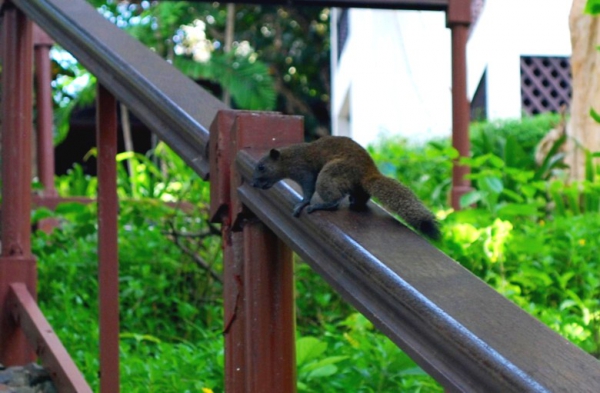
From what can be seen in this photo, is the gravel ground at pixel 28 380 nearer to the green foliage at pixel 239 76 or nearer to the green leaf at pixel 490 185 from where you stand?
the green leaf at pixel 490 185

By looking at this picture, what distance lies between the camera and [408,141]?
41.4 ft

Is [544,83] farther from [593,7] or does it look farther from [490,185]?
[593,7]

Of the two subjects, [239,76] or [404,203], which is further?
[239,76]

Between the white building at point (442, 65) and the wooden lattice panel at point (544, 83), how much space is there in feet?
0.04

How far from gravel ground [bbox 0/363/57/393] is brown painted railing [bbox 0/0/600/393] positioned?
0.08 metres

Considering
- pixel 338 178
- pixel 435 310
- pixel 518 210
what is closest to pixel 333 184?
pixel 338 178

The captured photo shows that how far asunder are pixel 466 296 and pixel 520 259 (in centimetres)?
273

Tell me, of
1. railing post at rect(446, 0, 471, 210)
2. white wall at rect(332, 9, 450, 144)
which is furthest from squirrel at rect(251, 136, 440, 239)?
white wall at rect(332, 9, 450, 144)

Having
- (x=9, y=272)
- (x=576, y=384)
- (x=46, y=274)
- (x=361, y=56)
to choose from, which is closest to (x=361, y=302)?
(x=576, y=384)

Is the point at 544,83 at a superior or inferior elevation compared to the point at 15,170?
inferior

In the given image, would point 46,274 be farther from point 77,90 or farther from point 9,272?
point 77,90

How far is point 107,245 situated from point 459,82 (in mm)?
2931

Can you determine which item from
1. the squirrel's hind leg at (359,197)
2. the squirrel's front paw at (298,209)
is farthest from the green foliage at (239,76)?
the squirrel's front paw at (298,209)

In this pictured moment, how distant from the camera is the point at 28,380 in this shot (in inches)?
115
